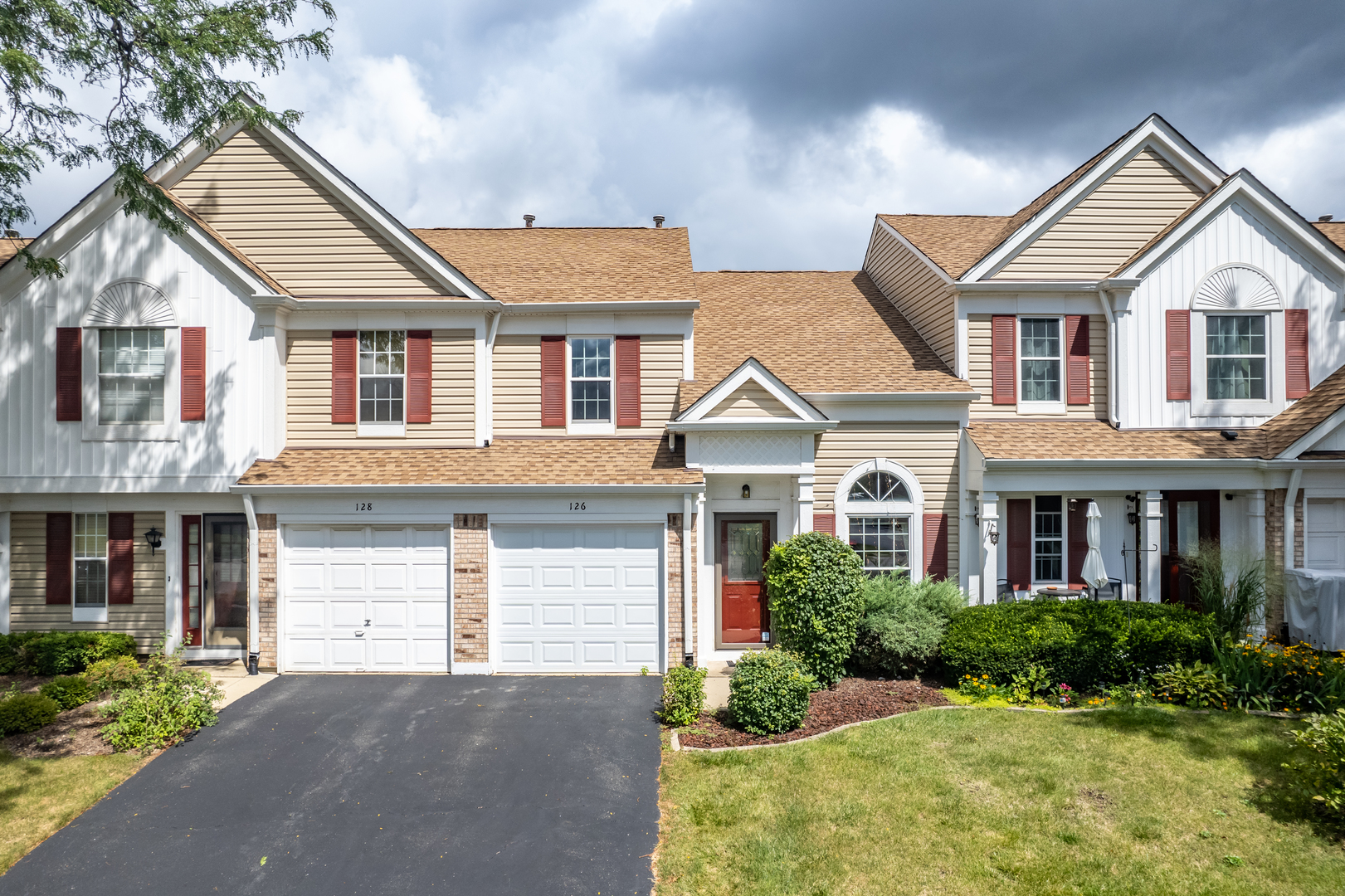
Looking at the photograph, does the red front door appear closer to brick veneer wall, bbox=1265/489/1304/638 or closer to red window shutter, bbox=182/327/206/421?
brick veneer wall, bbox=1265/489/1304/638

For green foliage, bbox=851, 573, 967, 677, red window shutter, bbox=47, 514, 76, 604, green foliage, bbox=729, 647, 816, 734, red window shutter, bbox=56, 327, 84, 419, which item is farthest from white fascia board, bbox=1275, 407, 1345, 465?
Result: red window shutter, bbox=47, 514, 76, 604

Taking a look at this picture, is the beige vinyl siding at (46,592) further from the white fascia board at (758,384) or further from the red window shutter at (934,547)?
the red window shutter at (934,547)

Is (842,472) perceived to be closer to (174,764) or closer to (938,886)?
(938,886)

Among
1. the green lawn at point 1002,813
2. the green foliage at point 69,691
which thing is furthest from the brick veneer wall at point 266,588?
the green lawn at point 1002,813

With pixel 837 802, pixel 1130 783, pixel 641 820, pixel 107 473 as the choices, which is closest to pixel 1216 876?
pixel 1130 783

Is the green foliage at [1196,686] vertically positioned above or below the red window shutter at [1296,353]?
below

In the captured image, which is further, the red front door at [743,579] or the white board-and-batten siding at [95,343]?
the red front door at [743,579]

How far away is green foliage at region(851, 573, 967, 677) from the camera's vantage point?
11328 mm

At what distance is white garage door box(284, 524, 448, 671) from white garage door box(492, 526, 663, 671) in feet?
3.64

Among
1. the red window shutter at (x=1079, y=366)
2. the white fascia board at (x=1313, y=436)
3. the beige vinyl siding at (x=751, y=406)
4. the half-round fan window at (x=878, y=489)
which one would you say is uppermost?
the red window shutter at (x=1079, y=366)

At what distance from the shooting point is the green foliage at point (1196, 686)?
32.8 feet

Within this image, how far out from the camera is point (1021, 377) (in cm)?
1468

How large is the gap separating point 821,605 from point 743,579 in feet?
8.75

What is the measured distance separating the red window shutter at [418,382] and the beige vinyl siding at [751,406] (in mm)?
5361
